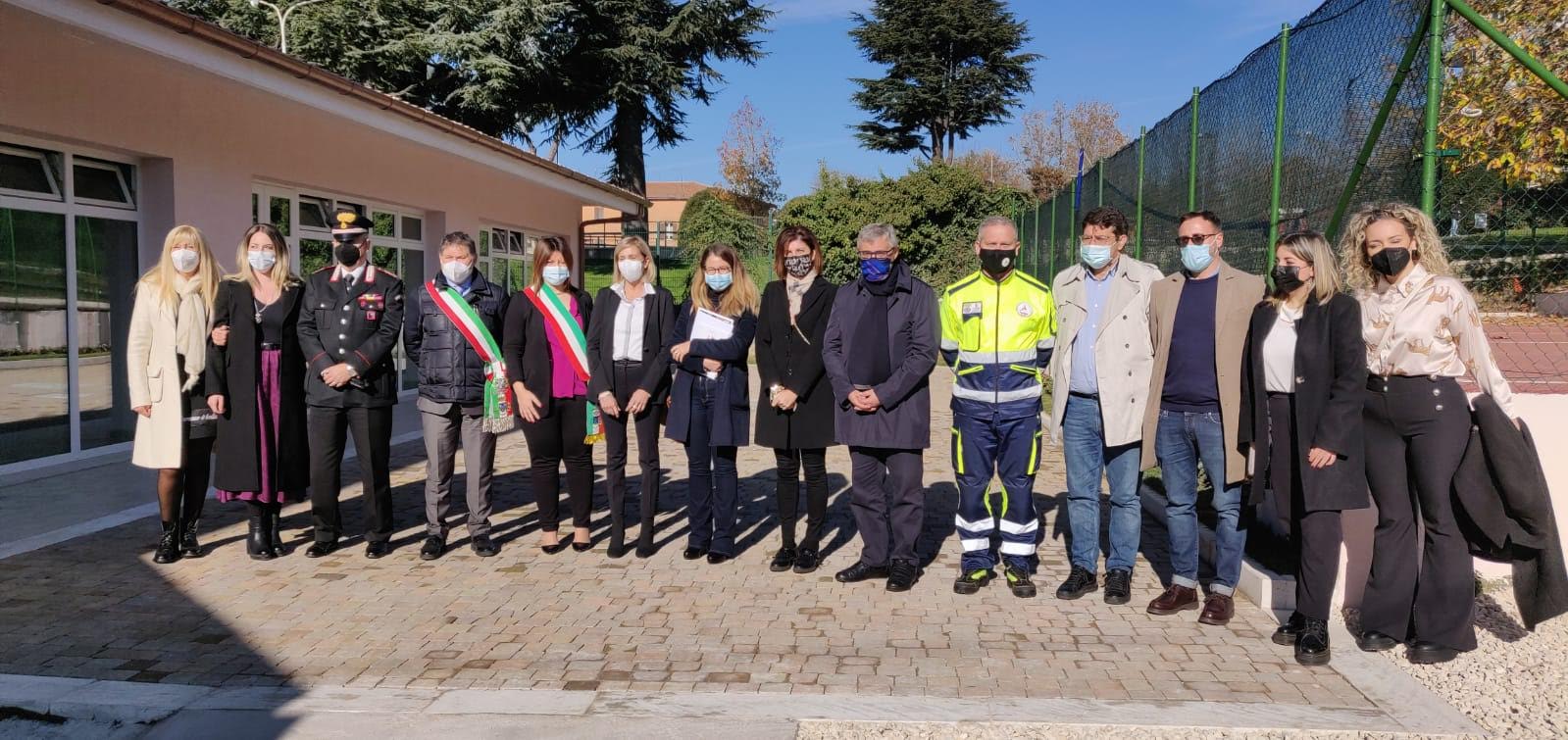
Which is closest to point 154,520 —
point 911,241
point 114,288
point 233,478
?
point 233,478

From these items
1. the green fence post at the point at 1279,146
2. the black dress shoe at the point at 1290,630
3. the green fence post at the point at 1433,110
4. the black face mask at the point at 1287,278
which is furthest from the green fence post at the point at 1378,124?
the black dress shoe at the point at 1290,630

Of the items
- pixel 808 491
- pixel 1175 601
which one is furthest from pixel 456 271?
pixel 1175 601

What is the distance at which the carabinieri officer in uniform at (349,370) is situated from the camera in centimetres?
606

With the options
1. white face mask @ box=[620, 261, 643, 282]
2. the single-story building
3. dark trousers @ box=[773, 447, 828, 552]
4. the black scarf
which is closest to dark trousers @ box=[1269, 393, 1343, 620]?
the black scarf

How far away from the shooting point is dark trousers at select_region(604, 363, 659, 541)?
20.2ft

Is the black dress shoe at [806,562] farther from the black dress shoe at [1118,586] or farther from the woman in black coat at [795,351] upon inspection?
the black dress shoe at [1118,586]

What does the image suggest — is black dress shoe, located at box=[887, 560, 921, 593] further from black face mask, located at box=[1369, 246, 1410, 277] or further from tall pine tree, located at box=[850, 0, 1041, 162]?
tall pine tree, located at box=[850, 0, 1041, 162]

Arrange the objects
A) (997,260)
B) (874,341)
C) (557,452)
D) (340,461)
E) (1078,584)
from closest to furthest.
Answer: (997,260) < (1078,584) < (874,341) < (340,461) < (557,452)

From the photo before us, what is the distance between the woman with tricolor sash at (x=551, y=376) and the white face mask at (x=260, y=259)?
1329mm

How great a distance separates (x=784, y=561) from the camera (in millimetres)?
5988

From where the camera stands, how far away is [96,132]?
8.54m

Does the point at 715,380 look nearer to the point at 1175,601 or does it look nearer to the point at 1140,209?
the point at 1175,601

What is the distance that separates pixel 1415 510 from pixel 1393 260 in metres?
1.05

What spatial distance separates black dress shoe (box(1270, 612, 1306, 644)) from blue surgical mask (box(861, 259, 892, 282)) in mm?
2394
